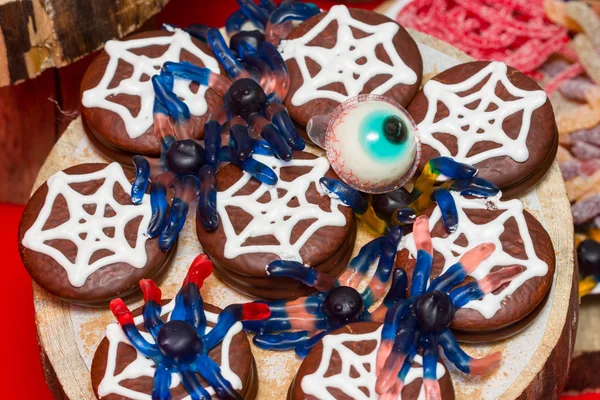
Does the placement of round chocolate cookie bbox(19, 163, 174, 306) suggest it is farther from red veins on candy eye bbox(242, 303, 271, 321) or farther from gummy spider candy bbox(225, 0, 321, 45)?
gummy spider candy bbox(225, 0, 321, 45)

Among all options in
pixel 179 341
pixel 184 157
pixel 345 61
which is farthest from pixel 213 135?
pixel 179 341

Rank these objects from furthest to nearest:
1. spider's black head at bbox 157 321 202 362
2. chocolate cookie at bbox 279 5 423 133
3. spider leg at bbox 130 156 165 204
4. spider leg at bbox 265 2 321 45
A: spider leg at bbox 265 2 321 45 → chocolate cookie at bbox 279 5 423 133 → spider leg at bbox 130 156 165 204 → spider's black head at bbox 157 321 202 362

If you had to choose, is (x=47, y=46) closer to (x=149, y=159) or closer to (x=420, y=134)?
(x=149, y=159)

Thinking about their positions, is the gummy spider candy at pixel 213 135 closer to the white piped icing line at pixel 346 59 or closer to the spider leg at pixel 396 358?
the white piped icing line at pixel 346 59

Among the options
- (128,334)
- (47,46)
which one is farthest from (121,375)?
(47,46)

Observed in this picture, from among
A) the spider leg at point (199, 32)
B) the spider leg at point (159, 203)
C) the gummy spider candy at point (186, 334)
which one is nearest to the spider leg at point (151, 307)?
the gummy spider candy at point (186, 334)

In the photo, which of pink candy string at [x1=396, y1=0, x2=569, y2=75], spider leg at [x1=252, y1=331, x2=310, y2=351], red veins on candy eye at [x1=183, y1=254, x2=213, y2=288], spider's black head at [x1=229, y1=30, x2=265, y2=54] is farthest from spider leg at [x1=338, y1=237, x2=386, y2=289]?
pink candy string at [x1=396, y1=0, x2=569, y2=75]
